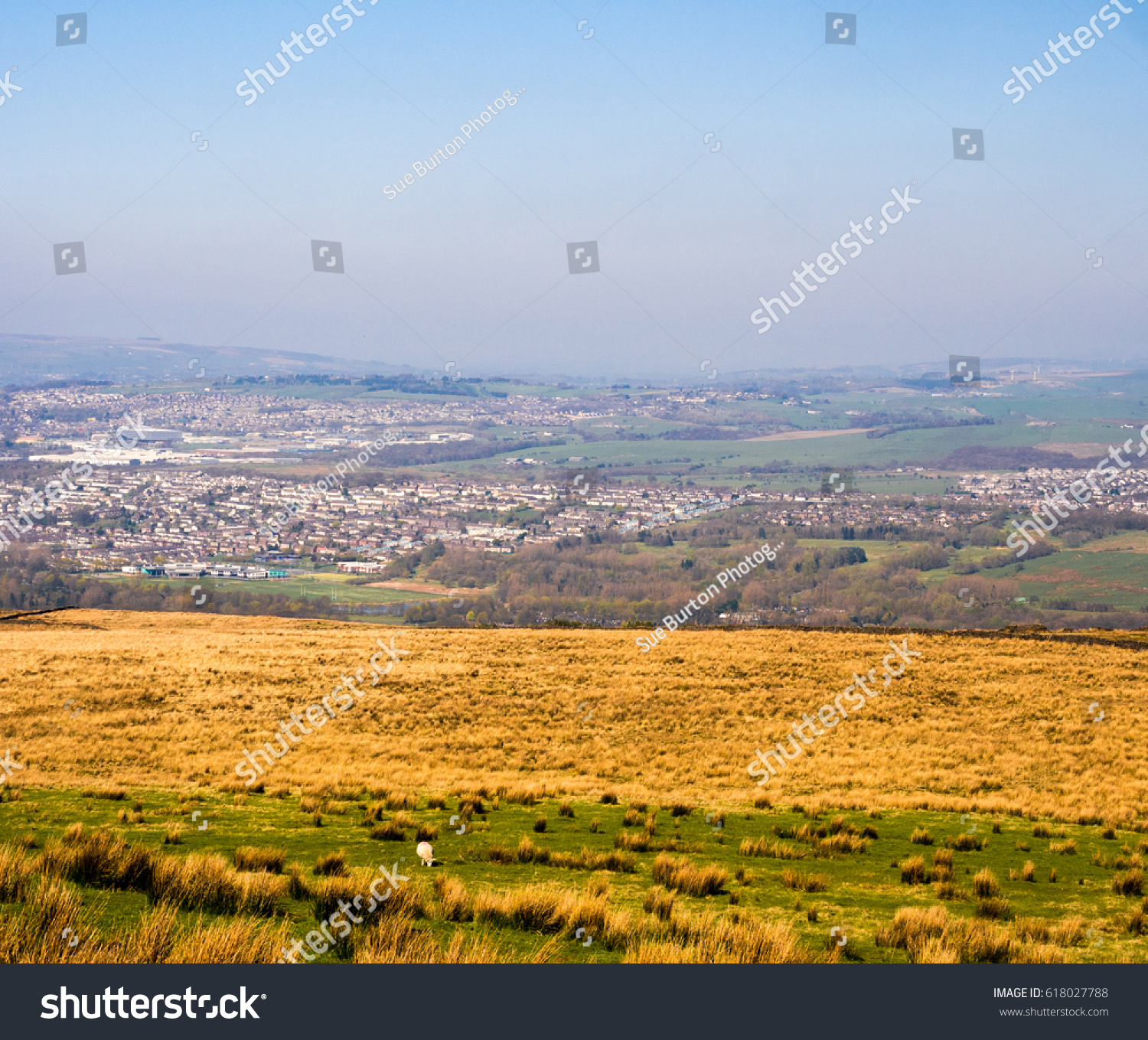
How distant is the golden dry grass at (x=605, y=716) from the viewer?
15008mm

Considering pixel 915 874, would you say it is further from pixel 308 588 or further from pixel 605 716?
pixel 308 588

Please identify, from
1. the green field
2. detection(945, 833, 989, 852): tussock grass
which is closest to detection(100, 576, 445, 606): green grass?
the green field

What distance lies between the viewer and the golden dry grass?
15.0m

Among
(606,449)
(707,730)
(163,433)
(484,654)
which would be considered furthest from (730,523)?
(163,433)

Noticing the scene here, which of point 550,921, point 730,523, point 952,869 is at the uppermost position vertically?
point 550,921

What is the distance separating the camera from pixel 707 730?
19.7 m

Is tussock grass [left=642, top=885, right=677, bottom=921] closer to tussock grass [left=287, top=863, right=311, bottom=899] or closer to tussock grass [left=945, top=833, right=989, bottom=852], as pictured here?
tussock grass [left=287, top=863, right=311, bottom=899]

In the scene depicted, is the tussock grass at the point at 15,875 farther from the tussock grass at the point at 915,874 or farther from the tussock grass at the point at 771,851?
the tussock grass at the point at 915,874

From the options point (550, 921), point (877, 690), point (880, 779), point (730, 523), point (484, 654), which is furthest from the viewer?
point (730, 523)

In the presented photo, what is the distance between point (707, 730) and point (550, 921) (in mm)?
13630

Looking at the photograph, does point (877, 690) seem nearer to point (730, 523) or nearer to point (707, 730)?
point (707, 730)

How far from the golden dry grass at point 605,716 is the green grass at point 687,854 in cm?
139

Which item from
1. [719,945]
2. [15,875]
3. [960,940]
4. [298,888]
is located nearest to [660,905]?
[719,945]

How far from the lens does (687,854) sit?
389 inches
